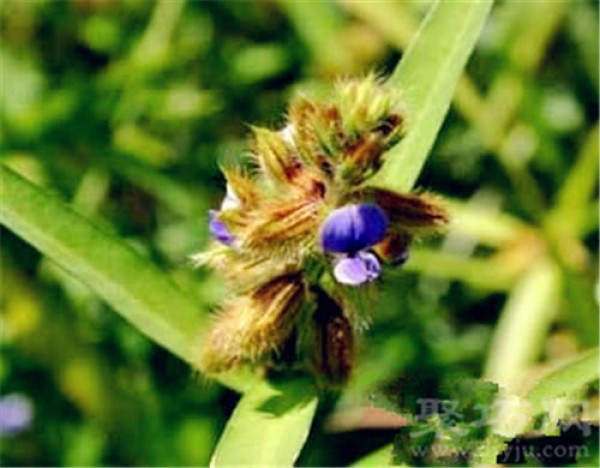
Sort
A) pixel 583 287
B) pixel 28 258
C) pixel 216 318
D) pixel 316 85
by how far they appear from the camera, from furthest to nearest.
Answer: pixel 316 85, pixel 28 258, pixel 583 287, pixel 216 318

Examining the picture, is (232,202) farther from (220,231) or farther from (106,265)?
(106,265)

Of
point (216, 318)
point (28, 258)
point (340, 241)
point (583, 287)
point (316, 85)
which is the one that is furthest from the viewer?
point (316, 85)

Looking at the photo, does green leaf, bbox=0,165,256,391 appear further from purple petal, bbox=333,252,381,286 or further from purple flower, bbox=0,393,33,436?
purple flower, bbox=0,393,33,436

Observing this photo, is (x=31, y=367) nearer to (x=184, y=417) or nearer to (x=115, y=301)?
(x=184, y=417)

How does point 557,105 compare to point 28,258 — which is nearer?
point 28,258

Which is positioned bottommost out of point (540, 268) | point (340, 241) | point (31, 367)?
point (31, 367)

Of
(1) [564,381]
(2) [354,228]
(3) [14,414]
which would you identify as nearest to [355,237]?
(2) [354,228]

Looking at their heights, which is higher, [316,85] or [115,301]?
[115,301]

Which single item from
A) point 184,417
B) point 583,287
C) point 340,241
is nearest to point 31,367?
point 184,417
